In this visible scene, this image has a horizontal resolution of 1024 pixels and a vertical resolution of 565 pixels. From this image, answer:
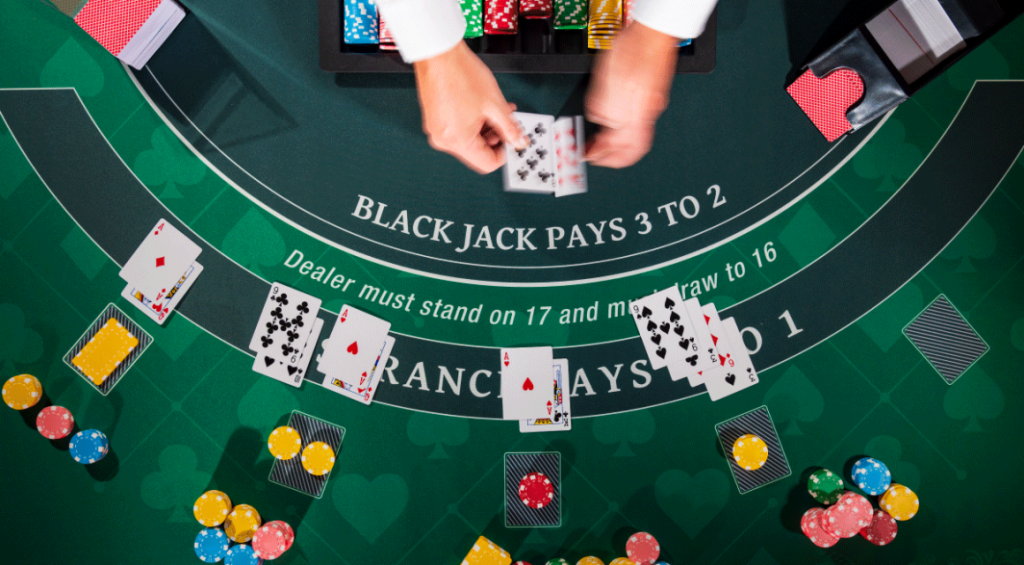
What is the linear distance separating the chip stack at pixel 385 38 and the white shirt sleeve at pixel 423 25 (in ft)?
1.75

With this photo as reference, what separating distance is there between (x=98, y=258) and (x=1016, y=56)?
4063mm

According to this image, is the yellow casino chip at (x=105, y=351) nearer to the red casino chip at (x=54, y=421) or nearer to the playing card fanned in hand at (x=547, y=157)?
the red casino chip at (x=54, y=421)

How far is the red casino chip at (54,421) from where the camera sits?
2.61 metres

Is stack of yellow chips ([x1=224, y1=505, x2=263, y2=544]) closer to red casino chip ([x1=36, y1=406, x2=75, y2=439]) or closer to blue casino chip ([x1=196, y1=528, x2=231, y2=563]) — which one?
blue casino chip ([x1=196, y1=528, x2=231, y2=563])

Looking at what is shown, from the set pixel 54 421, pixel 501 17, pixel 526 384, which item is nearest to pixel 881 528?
pixel 526 384

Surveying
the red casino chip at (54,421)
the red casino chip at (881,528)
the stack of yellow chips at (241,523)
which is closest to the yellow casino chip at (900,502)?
the red casino chip at (881,528)

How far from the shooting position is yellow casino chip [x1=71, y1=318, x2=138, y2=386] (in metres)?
2.62

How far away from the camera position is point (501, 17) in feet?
7.75

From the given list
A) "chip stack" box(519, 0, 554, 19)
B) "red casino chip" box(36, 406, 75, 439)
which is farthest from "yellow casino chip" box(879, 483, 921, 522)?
"red casino chip" box(36, 406, 75, 439)

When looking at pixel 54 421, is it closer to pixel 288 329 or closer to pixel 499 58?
pixel 288 329

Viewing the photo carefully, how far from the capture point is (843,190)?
8.55ft

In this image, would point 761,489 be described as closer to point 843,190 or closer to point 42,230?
point 843,190

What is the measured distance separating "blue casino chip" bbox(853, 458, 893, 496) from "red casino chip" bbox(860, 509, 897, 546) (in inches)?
4.6

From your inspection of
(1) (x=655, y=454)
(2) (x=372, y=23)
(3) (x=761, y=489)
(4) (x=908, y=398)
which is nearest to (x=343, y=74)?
(2) (x=372, y=23)
